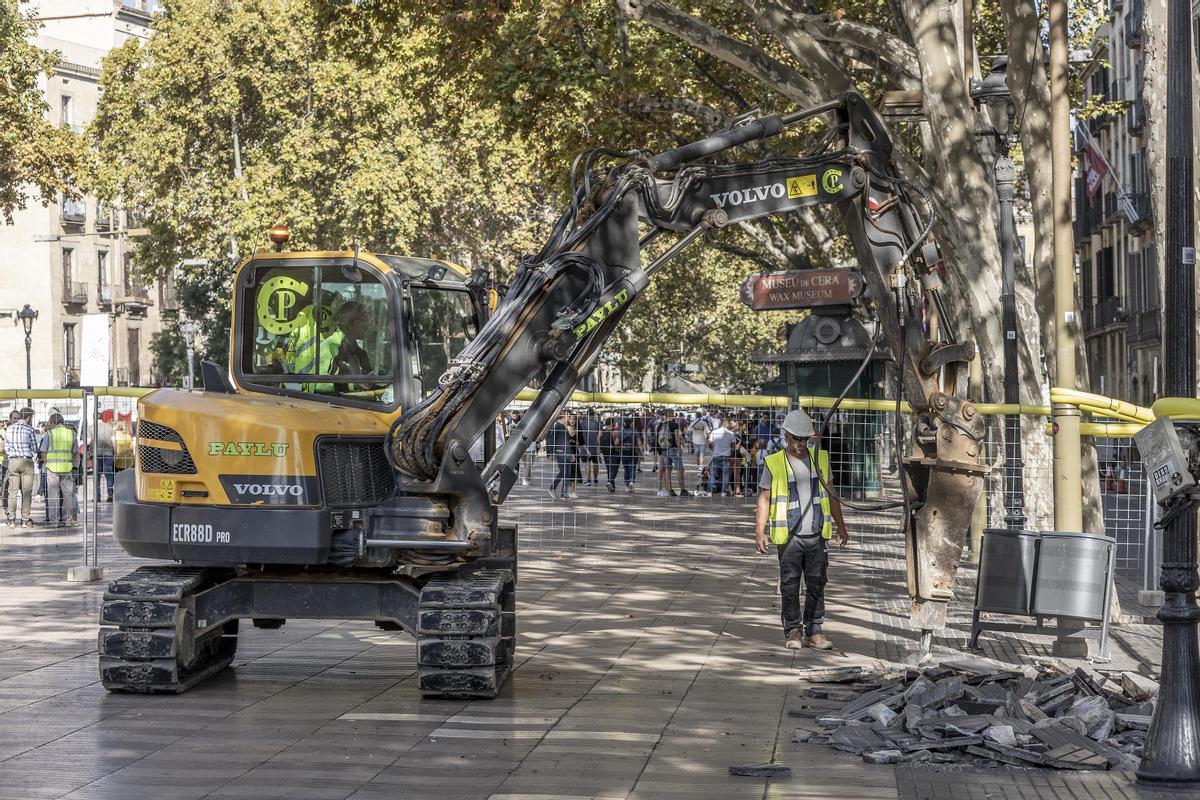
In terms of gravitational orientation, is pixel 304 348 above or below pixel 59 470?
above

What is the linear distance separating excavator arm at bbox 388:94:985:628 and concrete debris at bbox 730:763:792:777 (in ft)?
8.74

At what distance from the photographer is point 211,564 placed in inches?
423

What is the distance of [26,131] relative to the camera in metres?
35.3

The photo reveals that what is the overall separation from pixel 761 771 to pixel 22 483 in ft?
64.5

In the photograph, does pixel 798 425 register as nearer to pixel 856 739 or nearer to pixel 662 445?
pixel 856 739

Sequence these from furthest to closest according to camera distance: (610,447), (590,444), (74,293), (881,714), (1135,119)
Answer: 1. (74,293)
2. (1135,119)
3. (610,447)
4. (590,444)
5. (881,714)

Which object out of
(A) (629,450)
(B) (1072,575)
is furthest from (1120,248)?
(B) (1072,575)

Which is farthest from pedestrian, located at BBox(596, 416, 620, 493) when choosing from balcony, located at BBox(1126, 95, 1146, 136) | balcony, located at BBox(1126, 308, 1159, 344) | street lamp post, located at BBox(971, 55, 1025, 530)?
balcony, located at BBox(1126, 308, 1159, 344)

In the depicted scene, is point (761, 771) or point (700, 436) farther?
point (700, 436)

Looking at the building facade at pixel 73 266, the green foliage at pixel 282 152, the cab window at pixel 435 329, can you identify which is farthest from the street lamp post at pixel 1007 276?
the building facade at pixel 73 266

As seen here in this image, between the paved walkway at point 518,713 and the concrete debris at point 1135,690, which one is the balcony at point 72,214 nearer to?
the paved walkway at point 518,713

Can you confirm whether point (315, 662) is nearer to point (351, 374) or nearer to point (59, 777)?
point (351, 374)

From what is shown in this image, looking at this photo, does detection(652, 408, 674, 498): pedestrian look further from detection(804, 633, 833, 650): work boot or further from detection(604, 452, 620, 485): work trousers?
detection(804, 633, 833, 650): work boot

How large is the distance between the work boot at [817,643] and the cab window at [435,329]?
11.3 feet
